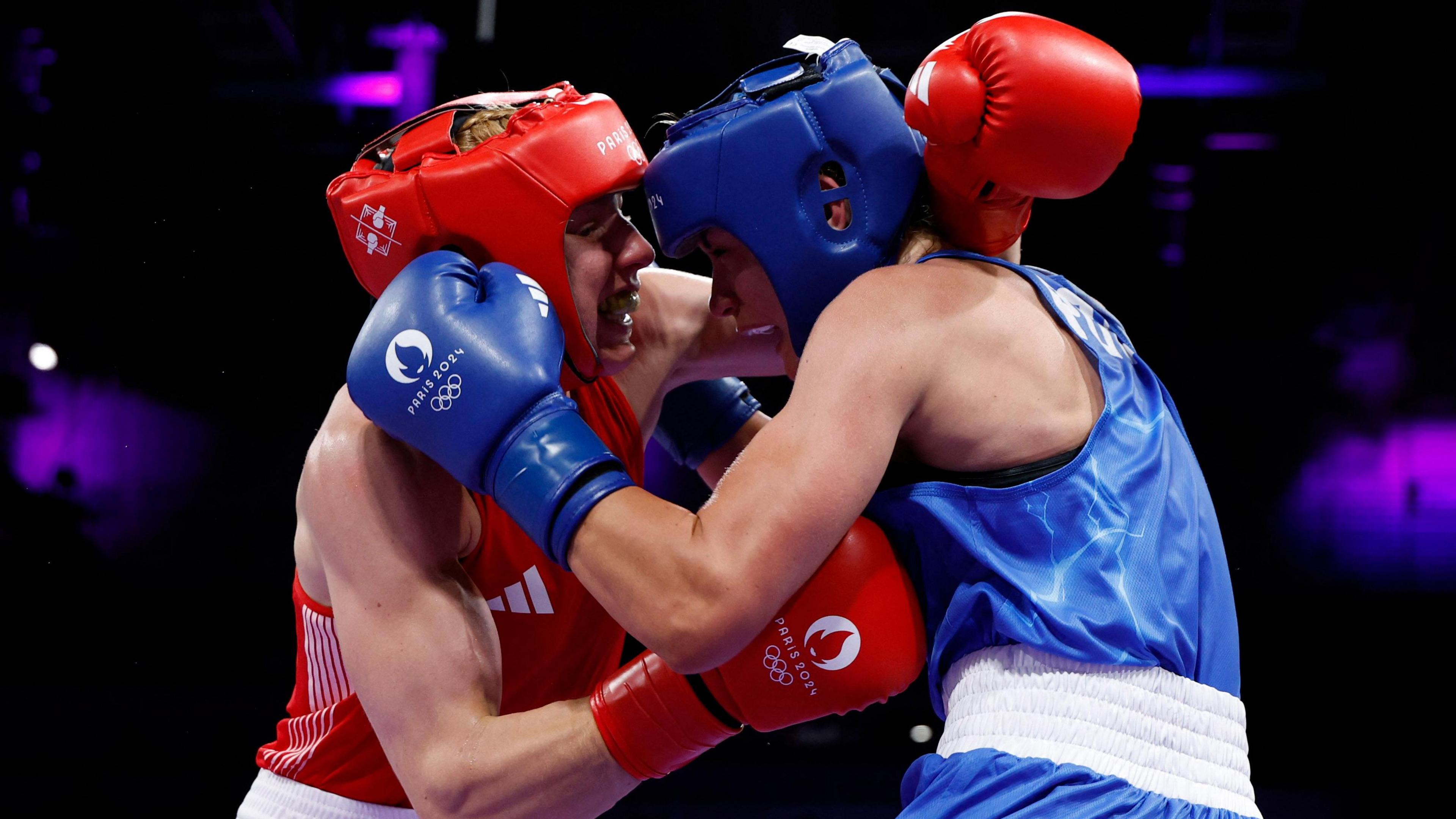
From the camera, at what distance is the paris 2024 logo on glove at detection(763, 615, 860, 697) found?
165 centimetres

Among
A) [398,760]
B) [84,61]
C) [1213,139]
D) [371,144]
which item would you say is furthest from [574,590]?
[84,61]

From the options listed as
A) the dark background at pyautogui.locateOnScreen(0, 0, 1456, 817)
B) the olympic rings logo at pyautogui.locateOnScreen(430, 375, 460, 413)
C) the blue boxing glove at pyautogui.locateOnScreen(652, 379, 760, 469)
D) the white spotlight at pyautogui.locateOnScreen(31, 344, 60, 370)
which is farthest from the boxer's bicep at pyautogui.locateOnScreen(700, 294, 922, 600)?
the white spotlight at pyautogui.locateOnScreen(31, 344, 60, 370)

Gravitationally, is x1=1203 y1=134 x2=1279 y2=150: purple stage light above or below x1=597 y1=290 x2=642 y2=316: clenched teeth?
below

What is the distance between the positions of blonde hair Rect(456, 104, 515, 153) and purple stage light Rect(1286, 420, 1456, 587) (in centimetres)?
407

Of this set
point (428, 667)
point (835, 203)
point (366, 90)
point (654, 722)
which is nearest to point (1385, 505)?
point (835, 203)

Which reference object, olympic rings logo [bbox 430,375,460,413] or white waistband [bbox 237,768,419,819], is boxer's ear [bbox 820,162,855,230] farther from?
white waistband [bbox 237,768,419,819]

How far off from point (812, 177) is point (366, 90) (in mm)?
3372

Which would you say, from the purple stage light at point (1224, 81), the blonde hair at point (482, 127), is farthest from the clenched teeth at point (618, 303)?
the purple stage light at point (1224, 81)

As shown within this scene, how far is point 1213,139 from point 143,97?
4.55 meters

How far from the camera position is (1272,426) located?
4.86 m

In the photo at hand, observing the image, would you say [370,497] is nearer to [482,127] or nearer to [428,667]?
[428,667]

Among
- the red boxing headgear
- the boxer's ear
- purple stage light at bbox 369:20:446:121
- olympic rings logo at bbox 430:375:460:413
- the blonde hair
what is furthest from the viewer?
purple stage light at bbox 369:20:446:121

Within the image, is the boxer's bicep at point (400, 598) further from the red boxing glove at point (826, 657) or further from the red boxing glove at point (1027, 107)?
the red boxing glove at point (1027, 107)

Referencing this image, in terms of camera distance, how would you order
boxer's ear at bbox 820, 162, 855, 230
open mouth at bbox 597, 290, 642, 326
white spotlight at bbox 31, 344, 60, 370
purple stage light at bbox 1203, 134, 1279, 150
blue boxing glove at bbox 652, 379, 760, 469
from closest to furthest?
boxer's ear at bbox 820, 162, 855, 230
open mouth at bbox 597, 290, 642, 326
blue boxing glove at bbox 652, 379, 760, 469
purple stage light at bbox 1203, 134, 1279, 150
white spotlight at bbox 31, 344, 60, 370
